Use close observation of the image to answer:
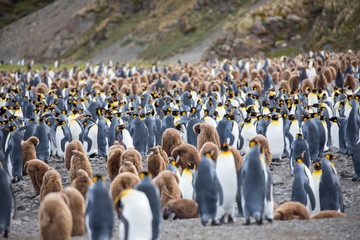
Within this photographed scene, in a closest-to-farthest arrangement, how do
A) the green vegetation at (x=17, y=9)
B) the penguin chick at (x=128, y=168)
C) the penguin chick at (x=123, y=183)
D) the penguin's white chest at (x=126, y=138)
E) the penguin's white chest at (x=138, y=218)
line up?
1. the penguin's white chest at (x=138, y=218)
2. the penguin chick at (x=123, y=183)
3. the penguin chick at (x=128, y=168)
4. the penguin's white chest at (x=126, y=138)
5. the green vegetation at (x=17, y=9)

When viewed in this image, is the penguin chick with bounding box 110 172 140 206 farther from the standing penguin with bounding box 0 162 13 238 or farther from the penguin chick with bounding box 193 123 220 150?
the penguin chick with bounding box 193 123 220 150

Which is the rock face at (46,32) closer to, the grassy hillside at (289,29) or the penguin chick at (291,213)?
the grassy hillside at (289,29)

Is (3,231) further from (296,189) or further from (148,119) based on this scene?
(148,119)

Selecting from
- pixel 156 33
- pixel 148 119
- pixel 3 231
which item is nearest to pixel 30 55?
pixel 156 33

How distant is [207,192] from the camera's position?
5699 millimetres

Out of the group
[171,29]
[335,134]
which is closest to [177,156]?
[335,134]

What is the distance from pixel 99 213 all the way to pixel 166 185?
66.9 inches

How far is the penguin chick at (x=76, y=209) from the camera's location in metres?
5.51

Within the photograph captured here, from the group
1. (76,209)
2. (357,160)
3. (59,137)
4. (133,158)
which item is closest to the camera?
(76,209)

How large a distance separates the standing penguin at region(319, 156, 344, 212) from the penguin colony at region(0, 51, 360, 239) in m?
0.02

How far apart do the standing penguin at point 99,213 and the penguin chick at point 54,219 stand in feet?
0.90

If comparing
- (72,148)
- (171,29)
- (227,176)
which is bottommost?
(227,176)

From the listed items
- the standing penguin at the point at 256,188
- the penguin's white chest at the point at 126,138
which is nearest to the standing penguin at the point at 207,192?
the standing penguin at the point at 256,188

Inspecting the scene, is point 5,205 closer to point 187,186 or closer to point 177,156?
point 187,186
